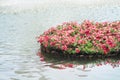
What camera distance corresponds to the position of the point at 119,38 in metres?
16.5

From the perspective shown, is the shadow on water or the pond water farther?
the shadow on water

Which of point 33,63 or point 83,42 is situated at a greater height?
point 83,42

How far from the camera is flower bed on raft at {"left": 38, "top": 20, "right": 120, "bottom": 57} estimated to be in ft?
51.8

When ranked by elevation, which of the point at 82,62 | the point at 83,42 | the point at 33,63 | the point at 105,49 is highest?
the point at 83,42

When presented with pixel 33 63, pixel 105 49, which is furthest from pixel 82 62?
pixel 33 63

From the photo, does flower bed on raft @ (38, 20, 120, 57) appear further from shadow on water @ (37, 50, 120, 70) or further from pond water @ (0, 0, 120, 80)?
pond water @ (0, 0, 120, 80)

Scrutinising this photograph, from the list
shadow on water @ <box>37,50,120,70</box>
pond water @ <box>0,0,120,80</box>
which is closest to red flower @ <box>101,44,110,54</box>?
shadow on water @ <box>37,50,120,70</box>

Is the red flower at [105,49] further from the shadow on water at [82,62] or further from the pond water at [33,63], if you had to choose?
the pond water at [33,63]

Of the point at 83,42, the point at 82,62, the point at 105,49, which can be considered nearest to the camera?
the point at 82,62

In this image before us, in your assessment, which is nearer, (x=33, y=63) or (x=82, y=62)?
(x=82, y=62)

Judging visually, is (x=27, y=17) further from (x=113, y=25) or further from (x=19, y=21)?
(x=113, y=25)

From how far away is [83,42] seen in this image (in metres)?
16.1

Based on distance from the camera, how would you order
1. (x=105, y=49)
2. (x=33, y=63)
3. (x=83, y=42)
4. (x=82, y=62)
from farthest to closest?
(x=83, y=42)
(x=105, y=49)
(x=33, y=63)
(x=82, y=62)

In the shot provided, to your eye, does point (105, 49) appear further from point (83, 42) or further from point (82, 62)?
point (82, 62)
